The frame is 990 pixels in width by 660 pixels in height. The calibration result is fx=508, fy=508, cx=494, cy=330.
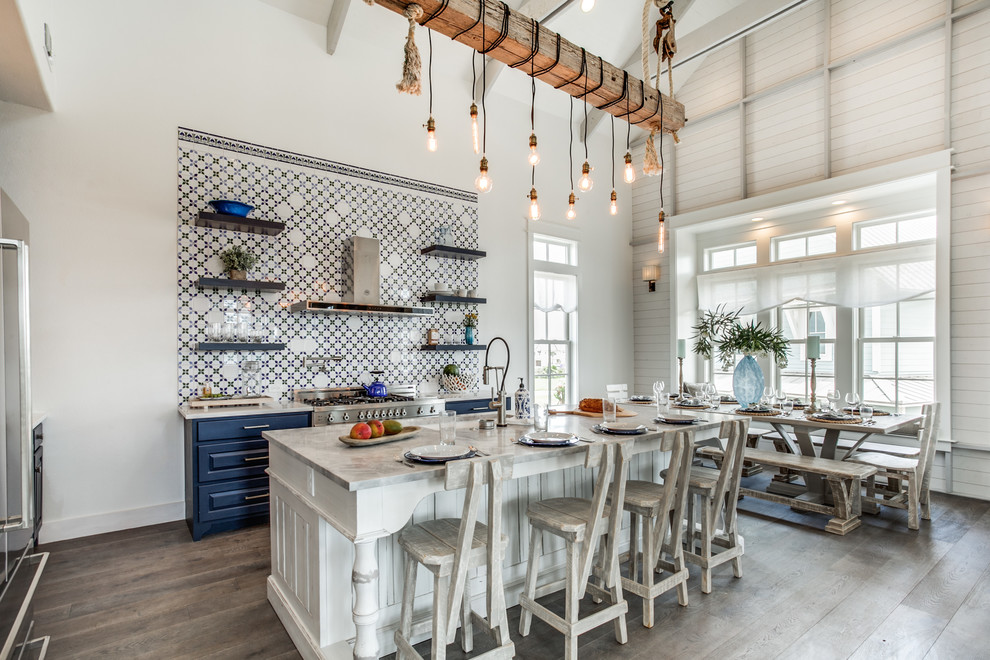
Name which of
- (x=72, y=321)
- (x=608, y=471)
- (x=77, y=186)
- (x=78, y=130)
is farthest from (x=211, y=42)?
(x=608, y=471)

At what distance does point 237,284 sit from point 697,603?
394 cm

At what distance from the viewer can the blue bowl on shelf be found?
13.3ft

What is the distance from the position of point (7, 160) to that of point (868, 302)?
764 centimetres

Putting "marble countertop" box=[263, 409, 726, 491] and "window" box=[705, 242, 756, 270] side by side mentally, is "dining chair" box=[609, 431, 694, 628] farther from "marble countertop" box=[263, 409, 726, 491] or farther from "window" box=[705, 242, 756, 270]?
"window" box=[705, 242, 756, 270]

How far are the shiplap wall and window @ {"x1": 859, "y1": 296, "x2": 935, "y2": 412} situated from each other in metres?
0.34

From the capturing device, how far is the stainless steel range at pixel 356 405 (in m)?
4.14

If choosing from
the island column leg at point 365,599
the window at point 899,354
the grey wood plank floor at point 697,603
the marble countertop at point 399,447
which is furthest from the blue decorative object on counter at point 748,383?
the island column leg at point 365,599

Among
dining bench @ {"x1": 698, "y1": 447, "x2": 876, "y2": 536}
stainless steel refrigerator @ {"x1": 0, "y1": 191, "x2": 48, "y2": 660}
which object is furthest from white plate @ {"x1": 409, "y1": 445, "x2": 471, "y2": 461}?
dining bench @ {"x1": 698, "y1": 447, "x2": 876, "y2": 536}

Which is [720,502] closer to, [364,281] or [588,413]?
[588,413]

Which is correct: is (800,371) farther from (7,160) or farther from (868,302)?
(7,160)

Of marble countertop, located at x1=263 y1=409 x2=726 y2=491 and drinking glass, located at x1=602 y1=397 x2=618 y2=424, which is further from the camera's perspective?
drinking glass, located at x1=602 y1=397 x2=618 y2=424

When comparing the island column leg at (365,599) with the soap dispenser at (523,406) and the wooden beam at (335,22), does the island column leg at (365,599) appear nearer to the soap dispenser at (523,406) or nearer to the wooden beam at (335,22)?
the soap dispenser at (523,406)

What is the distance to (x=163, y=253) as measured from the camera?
4.05 m

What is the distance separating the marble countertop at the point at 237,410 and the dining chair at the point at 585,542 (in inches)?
93.8
